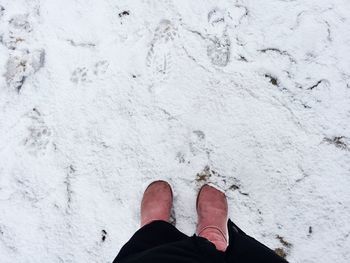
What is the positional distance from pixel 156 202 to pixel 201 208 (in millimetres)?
160

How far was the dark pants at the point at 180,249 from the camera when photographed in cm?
98

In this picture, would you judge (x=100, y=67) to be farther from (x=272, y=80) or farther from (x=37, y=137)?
(x=272, y=80)

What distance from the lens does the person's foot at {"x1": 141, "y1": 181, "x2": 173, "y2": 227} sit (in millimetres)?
1247

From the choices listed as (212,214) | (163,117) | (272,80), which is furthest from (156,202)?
(272,80)

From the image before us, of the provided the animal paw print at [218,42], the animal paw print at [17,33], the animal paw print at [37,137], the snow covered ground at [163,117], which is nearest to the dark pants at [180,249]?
the snow covered ground at [163,117]

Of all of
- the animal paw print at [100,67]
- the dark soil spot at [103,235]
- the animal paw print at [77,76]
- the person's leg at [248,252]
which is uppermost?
the animal paw print at [100,67]

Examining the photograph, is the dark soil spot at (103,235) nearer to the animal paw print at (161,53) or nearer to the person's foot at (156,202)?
the person's foot at (156,202)

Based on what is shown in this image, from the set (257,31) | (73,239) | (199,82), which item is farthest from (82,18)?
(73,239)

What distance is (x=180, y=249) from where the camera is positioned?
1.00m

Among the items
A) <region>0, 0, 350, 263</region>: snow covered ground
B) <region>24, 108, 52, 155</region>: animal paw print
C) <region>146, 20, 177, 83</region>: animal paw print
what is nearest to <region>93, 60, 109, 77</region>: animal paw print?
<region>0, 0, 350, 263</region>: snow covered ground

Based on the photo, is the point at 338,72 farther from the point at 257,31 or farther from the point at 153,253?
the point at 153,253

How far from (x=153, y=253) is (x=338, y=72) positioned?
87cm

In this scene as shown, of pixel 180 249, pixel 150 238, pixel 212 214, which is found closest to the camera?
pixel 180 249

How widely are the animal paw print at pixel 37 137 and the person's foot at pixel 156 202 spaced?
0.40 meters
